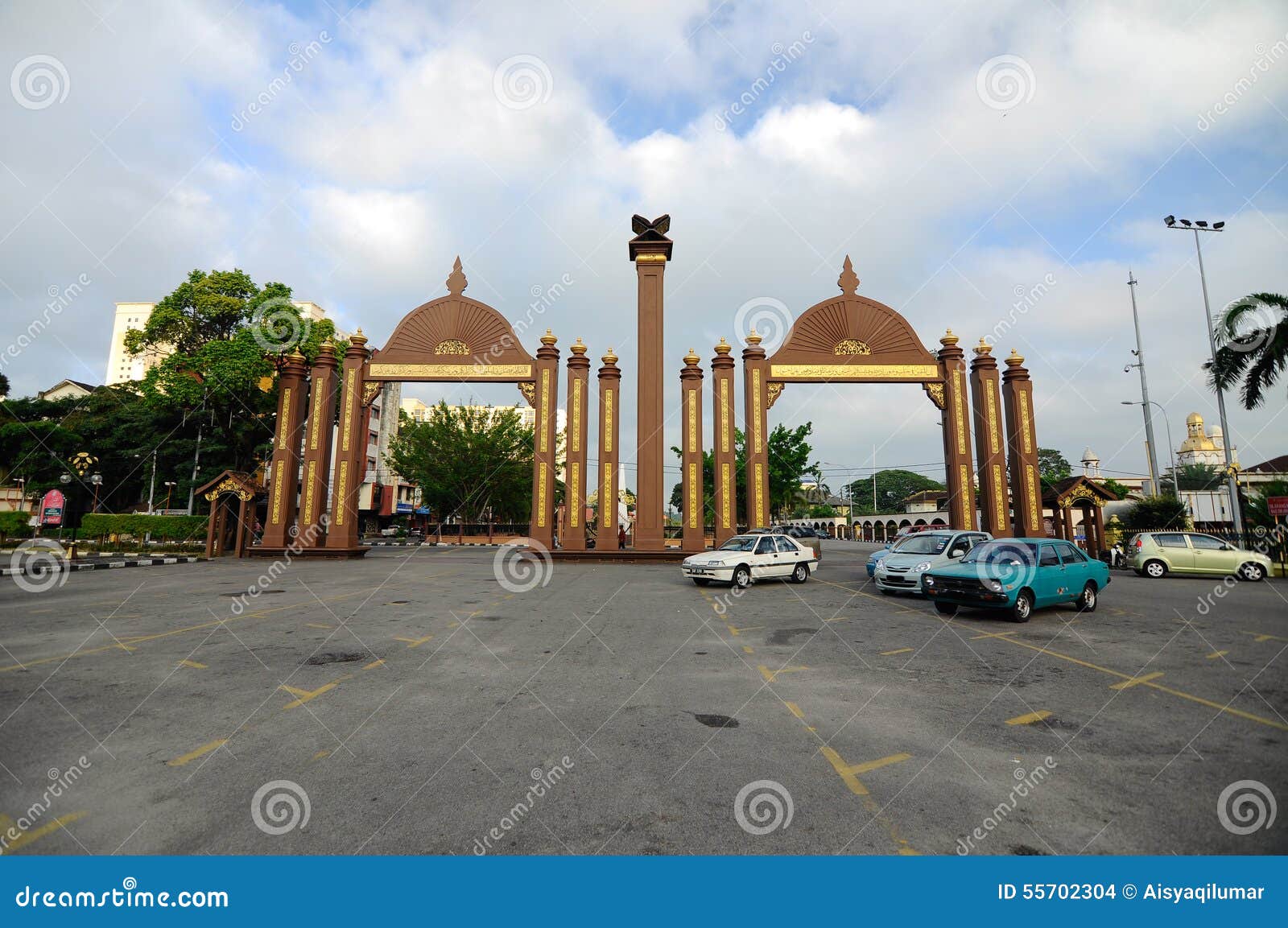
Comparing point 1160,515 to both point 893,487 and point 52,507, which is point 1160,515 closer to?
point 52,507

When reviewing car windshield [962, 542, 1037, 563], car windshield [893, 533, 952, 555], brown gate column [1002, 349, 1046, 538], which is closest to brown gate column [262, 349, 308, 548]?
car windshield [893, 533, 952, 555]

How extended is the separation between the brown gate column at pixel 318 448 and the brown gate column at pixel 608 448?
1127cm

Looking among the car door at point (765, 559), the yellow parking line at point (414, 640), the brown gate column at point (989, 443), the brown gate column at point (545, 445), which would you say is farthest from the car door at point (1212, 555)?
the brown gate column at point (545, 445)

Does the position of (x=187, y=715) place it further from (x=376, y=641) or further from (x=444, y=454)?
(x=444, y=454)

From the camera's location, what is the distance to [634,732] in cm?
466

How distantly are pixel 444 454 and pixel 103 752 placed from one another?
38.5m

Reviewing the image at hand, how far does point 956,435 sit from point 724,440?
919cm

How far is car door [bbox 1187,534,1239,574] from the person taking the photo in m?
15.8

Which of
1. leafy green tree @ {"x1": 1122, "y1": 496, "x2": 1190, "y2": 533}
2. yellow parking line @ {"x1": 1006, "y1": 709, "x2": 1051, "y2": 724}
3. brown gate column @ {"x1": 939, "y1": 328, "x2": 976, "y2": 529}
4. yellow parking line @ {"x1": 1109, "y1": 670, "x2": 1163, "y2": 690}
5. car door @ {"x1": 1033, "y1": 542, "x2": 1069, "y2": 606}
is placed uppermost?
brown gate column @ {"x1": 939, "y1": 328, "x2": 976, "y2": 529}

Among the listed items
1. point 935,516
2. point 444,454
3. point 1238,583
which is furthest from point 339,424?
point 935,516

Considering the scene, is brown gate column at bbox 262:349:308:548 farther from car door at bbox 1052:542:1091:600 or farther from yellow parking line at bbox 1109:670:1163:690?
yellow parking line at bbox 1109:670:1163:690

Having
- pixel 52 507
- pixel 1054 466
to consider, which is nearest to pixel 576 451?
pixel 52 507

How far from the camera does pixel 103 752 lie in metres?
4.26

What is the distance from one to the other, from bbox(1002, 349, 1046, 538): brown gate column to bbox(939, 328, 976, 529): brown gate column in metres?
1.91
